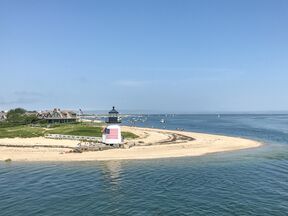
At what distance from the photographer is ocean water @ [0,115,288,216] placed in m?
30.3

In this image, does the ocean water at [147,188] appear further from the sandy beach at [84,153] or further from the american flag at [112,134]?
the american flag at [112,134]

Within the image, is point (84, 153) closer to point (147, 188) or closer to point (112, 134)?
point (112, 134)

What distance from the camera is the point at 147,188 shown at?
36.9m

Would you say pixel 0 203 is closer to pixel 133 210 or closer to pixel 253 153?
pixel 133 210

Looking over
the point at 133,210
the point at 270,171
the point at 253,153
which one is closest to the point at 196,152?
the point at 253,153

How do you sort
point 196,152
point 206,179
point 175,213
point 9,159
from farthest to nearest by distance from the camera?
point 196,152, point 9,159, point 206,179, point 175,213

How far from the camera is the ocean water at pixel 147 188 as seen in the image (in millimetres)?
30281

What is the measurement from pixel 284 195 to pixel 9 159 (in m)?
39.1

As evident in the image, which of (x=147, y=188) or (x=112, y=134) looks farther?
(x=112, y=134)

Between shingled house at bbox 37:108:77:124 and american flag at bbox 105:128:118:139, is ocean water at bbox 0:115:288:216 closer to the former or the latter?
american flag at bbox 105:128:118:139

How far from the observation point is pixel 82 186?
3819 cm

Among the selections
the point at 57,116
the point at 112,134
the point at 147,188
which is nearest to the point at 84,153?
the point at 112,134

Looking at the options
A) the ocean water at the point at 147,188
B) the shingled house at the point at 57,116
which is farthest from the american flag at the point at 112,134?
the shingled house at the point at 57,116

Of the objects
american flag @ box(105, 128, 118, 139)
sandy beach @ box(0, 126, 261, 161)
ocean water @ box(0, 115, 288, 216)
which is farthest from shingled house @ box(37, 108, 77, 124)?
ocean water @ box(0, 115, 288, 216)
